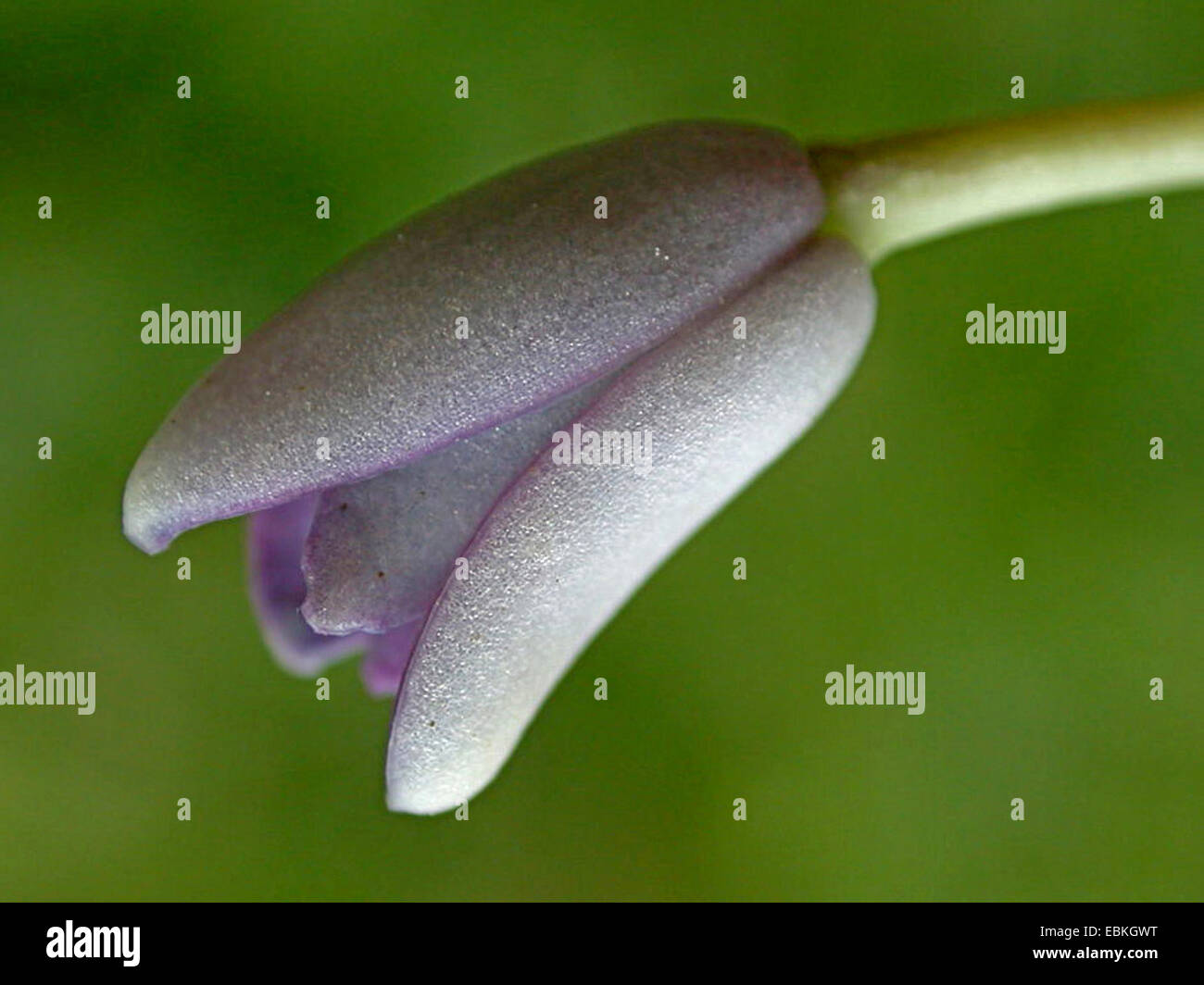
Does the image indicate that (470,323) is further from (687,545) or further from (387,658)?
(687,545)

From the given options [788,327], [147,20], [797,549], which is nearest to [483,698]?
[788,327]

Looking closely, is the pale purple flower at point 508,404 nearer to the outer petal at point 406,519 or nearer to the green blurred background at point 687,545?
the outer petal at point 406,519

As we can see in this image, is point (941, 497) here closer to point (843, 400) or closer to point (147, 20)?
point (843, 400)

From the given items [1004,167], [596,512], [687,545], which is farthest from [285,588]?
[687,545]

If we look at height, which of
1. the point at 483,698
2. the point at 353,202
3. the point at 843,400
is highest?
the point at 353,202

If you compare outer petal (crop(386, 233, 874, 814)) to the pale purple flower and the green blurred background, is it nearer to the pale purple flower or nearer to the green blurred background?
the pale purple flower

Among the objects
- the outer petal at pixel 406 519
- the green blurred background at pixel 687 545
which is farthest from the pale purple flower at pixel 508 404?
the green blurred background at pixel 687 545
